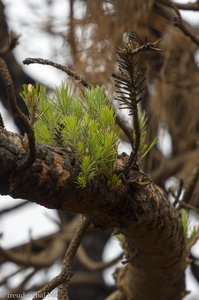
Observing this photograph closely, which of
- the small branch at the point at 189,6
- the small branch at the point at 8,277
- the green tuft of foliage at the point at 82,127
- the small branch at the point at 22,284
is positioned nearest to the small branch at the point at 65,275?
the green tuft of foliage at the point at 82,127

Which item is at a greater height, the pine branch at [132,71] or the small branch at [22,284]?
the small branch at [22,284]

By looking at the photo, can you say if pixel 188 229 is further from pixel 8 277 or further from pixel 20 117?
pixel 8 277

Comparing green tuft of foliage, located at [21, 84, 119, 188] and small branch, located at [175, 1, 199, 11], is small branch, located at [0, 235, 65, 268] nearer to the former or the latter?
small branch, located at [175, 1, 199, 11]

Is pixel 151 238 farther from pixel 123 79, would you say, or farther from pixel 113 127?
pixel 123 79

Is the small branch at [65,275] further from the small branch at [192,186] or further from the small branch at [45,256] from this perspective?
the small branch at [45,256]

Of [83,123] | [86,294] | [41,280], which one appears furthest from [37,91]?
[86,294]

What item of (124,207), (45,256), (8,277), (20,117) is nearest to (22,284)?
(8,277)
